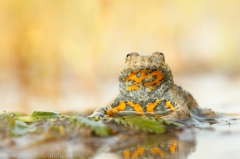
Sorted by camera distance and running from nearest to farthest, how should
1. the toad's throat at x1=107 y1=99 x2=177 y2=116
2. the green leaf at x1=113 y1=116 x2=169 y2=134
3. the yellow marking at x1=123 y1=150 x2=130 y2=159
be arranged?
the yellow marking at x1=123 y1=150 x2=130 y2=159, the green leaf at x1=113 y1=116 x2=169 y2=134, the toad's throat at x1=107 y1=99 x2=177 y2=116

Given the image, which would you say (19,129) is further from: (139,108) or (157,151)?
(139,108)

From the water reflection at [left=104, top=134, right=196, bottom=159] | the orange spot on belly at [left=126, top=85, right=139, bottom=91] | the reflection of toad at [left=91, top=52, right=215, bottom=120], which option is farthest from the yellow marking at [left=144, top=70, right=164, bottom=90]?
the water reflection at [left=104, top=134, right=196, bottom=159]

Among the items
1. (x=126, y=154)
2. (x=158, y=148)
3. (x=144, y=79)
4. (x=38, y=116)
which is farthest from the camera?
(x=144, y=79)

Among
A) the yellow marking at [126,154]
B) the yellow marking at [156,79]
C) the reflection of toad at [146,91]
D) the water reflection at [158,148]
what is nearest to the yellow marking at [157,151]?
the water reflection at [158,148]

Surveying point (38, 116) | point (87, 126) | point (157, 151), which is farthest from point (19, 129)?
point (157, 151)

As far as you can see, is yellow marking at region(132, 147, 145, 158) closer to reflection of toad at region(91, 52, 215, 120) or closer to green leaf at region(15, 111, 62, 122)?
green leaf at region(15, 111, 62, 122)

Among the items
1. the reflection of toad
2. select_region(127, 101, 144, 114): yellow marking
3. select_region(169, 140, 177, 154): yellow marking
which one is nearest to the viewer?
select_region(169, 140, 177, 154): yellow marking

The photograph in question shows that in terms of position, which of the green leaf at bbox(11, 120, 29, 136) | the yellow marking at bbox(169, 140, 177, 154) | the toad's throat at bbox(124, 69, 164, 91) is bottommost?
the yellow marking at bbox(169, 140, 177, 154)

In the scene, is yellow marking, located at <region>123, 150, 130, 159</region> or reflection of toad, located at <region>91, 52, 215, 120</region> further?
reflection of toad, located at <region>91, 52, 215, 120</region>
